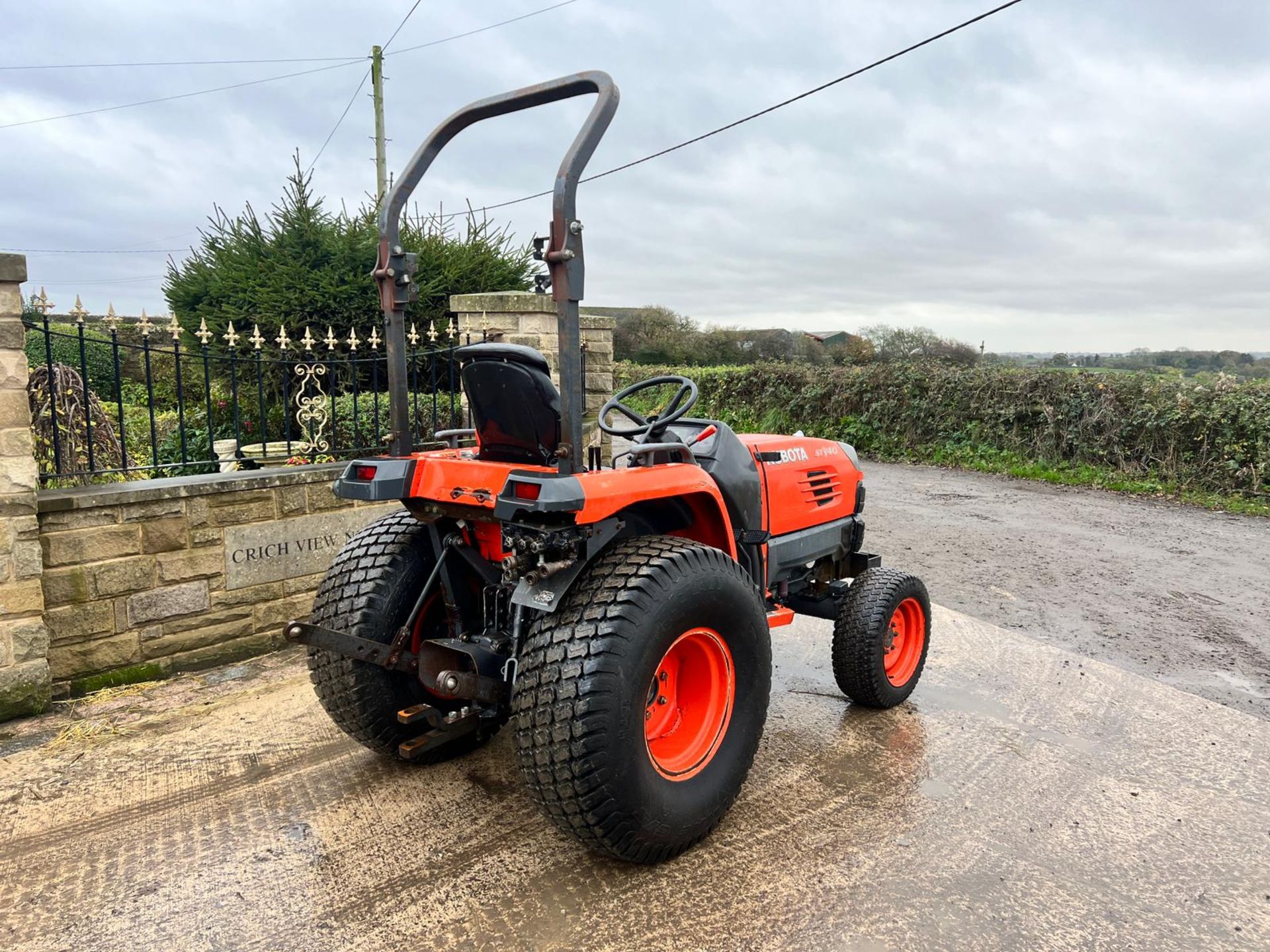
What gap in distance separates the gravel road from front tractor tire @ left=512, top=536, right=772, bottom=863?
2999mm

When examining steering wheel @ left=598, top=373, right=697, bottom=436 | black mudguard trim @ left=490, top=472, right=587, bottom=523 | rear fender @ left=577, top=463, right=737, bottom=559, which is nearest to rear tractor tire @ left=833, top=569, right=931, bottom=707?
rear fender @ left=577, top=463, right=737, bottom=559

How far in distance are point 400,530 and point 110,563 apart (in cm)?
183

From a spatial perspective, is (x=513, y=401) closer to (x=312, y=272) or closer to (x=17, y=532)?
(x=17, y=532)

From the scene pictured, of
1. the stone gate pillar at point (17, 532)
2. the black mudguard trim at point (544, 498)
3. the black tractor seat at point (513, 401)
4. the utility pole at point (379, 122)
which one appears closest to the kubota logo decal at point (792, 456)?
the black tractor seat at point (513, 401)

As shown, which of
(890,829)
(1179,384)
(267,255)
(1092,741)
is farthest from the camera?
(1179,384)

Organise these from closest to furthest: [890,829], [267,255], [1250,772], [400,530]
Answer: [890,829] → [400,530] → [1250,772] → [267,255]

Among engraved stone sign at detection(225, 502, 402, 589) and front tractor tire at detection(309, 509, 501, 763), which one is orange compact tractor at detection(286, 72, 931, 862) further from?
engraved stone sign at detection(225, 502, 402, 589)

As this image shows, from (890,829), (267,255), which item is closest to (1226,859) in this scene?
(890,829)

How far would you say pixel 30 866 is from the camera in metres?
2.45

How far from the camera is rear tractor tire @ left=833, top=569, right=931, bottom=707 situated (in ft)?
11.2

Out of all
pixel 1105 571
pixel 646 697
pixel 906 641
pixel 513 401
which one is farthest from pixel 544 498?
pixel 1105 571

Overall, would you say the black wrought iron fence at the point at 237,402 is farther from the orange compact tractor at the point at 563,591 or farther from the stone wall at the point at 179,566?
the orange compact tractor at the point at 563,591

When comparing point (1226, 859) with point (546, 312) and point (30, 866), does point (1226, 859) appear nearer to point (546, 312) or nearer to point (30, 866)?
point (30, 866)

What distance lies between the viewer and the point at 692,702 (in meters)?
2.67
